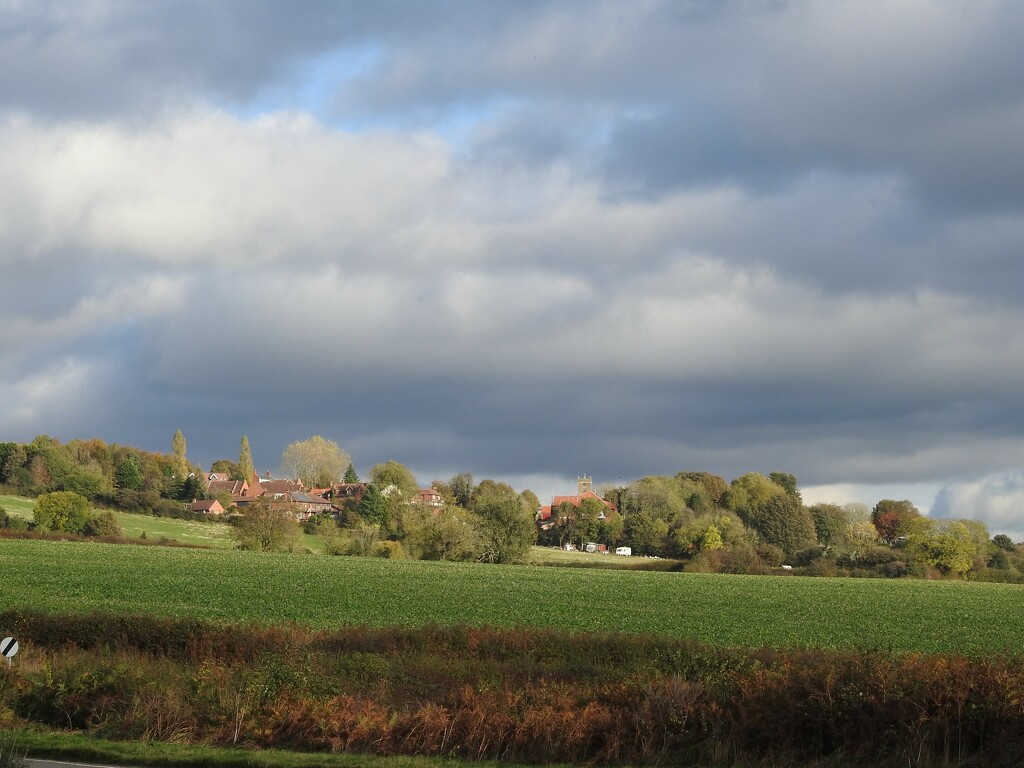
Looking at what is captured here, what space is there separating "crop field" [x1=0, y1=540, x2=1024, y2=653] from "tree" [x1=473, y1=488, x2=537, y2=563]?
30.0m

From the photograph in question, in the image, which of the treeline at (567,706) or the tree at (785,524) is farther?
the tree at (785,524)

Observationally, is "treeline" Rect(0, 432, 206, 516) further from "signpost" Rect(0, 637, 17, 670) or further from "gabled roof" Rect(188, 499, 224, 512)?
"signpost" Rect(0, 637, 17, 670)

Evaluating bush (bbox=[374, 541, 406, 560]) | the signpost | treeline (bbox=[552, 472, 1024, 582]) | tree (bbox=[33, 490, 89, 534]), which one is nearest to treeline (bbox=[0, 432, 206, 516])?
tree (bbox=[33, 490, 89, 534])

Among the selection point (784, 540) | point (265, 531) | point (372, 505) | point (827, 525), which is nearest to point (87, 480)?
point (372, 505)

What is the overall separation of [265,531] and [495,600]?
5541 cm

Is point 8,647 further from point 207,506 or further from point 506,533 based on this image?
point 207,506

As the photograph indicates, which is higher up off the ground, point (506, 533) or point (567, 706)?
A: point (506, 533)

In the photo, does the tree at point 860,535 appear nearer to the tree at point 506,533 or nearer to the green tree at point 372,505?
the tree at point 506,533

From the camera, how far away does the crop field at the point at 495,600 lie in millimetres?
43938

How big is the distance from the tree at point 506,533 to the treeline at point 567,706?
300 feet

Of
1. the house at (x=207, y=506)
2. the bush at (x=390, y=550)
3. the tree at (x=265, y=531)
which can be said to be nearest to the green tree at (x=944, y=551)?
the bush at (x=390, y=550)

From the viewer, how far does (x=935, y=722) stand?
16.0 m

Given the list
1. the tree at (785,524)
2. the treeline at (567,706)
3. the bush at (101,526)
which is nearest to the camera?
the treeline at (567,706)

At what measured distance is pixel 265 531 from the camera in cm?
10569
